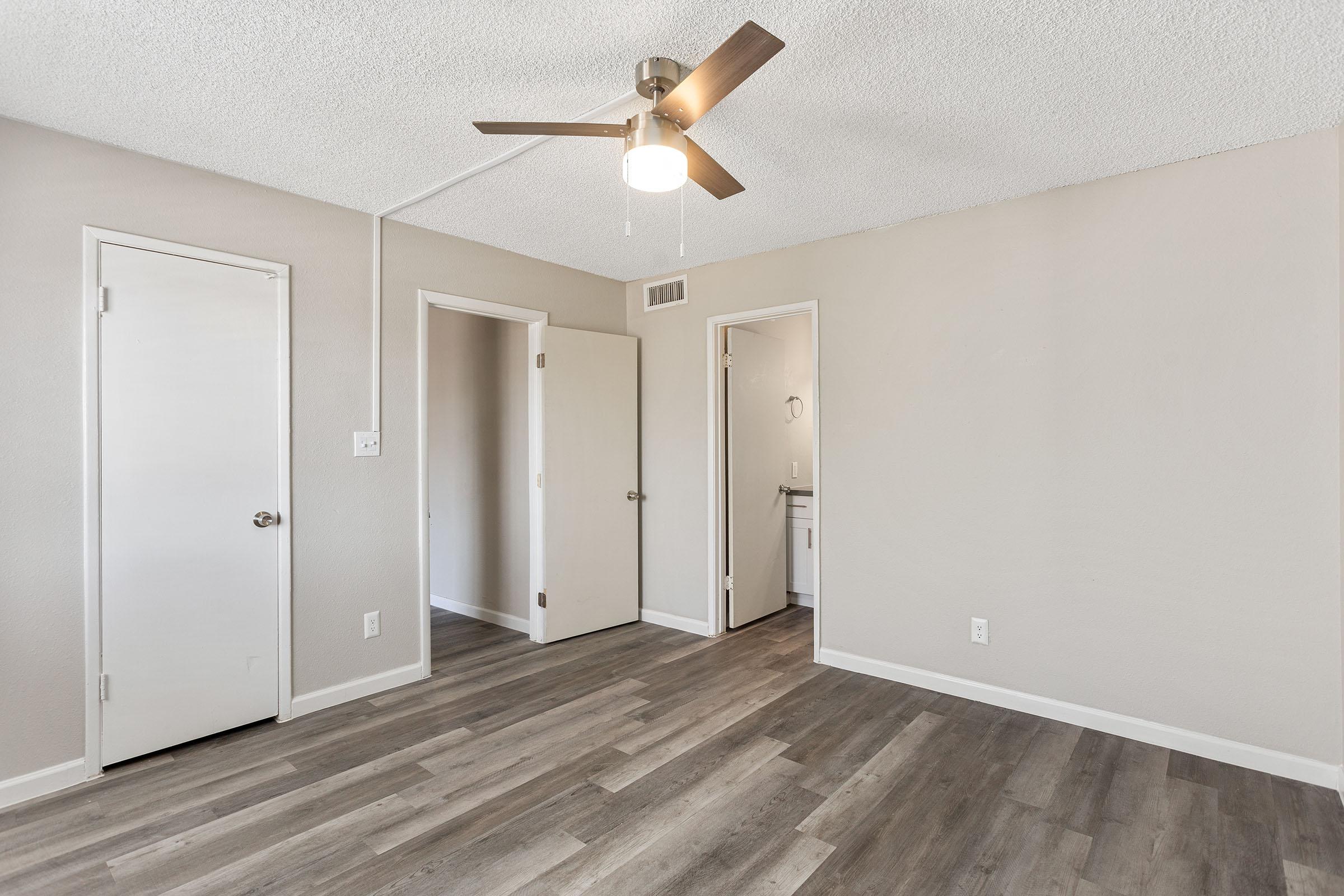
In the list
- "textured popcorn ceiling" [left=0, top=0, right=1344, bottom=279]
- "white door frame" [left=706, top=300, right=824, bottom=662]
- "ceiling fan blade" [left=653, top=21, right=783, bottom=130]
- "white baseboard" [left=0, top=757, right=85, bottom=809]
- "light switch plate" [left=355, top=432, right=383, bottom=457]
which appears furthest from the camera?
"white door frame" [left=706, top=300, right=824, bottom=662]

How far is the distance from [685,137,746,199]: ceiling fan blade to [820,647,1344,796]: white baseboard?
259 cm

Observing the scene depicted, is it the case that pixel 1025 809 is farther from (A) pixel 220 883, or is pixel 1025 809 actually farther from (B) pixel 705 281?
(B) pixel 705 281

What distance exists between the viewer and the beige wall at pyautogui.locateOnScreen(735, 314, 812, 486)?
4.83 m

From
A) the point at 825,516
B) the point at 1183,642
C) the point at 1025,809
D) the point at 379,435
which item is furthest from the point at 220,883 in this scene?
the point at 1183,642

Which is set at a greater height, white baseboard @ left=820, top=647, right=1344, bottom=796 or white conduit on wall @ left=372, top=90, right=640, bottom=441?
white conduit on wall @ left=372, top=90, right=640, bottom=441

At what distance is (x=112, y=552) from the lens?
8.15ft

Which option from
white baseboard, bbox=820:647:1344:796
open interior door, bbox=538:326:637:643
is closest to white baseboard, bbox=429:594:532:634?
open interior door, bbox=538:326:637:643

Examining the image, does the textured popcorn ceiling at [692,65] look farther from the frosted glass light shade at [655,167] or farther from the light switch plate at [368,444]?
the light switch plate at [368,444]

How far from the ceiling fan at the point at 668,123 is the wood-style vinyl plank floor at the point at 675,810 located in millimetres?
2069

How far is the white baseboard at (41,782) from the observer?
7.30ft

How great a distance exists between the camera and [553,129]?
1854 millimetres

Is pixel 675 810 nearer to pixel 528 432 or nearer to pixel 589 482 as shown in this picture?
pixel 589 482

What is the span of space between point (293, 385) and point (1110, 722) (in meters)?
3.96

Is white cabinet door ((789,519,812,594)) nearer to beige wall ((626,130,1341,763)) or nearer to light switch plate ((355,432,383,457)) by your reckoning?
beige wall ((626,130,1341,763))
